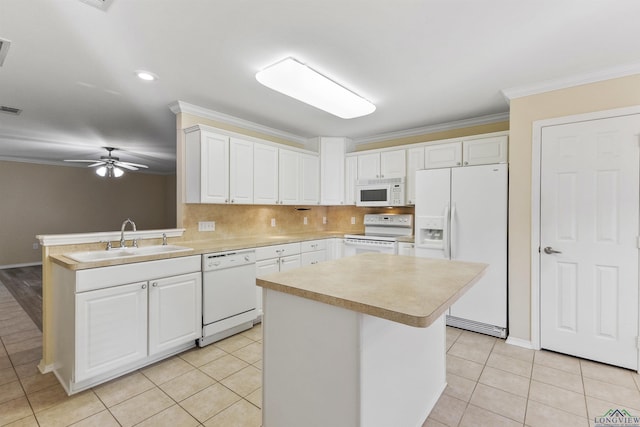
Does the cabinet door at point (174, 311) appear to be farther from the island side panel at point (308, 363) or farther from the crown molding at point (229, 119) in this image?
the crown molding at point (229, 119)

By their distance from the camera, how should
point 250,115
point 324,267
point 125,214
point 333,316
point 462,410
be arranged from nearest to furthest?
point 333,316, point 324,267, point 462,410, point 250,115, point 125,214

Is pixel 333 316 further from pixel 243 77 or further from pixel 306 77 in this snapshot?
pixel 243 77

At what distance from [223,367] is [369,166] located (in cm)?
324

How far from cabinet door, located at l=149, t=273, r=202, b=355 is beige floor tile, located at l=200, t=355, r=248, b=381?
0.35m

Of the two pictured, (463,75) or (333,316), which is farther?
(463,75)

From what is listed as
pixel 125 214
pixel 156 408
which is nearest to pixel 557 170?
pixel 156 408

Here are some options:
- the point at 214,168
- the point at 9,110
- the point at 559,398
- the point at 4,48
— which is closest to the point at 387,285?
the point at 559,398

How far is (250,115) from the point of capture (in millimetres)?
3680

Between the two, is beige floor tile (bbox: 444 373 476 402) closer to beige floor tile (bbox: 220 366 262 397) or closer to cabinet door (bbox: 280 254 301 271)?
beige floor tile (bbox: 220 366 262 397)

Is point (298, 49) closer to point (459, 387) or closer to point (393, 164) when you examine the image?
point (393, 164)

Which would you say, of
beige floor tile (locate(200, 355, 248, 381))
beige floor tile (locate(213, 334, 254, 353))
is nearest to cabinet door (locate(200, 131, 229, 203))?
beige floor tile (locate(213, 334, 254, 353))

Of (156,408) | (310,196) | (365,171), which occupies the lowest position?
(156,408)

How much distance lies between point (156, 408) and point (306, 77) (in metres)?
2.66

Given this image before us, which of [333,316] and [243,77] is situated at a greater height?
[243,77]
